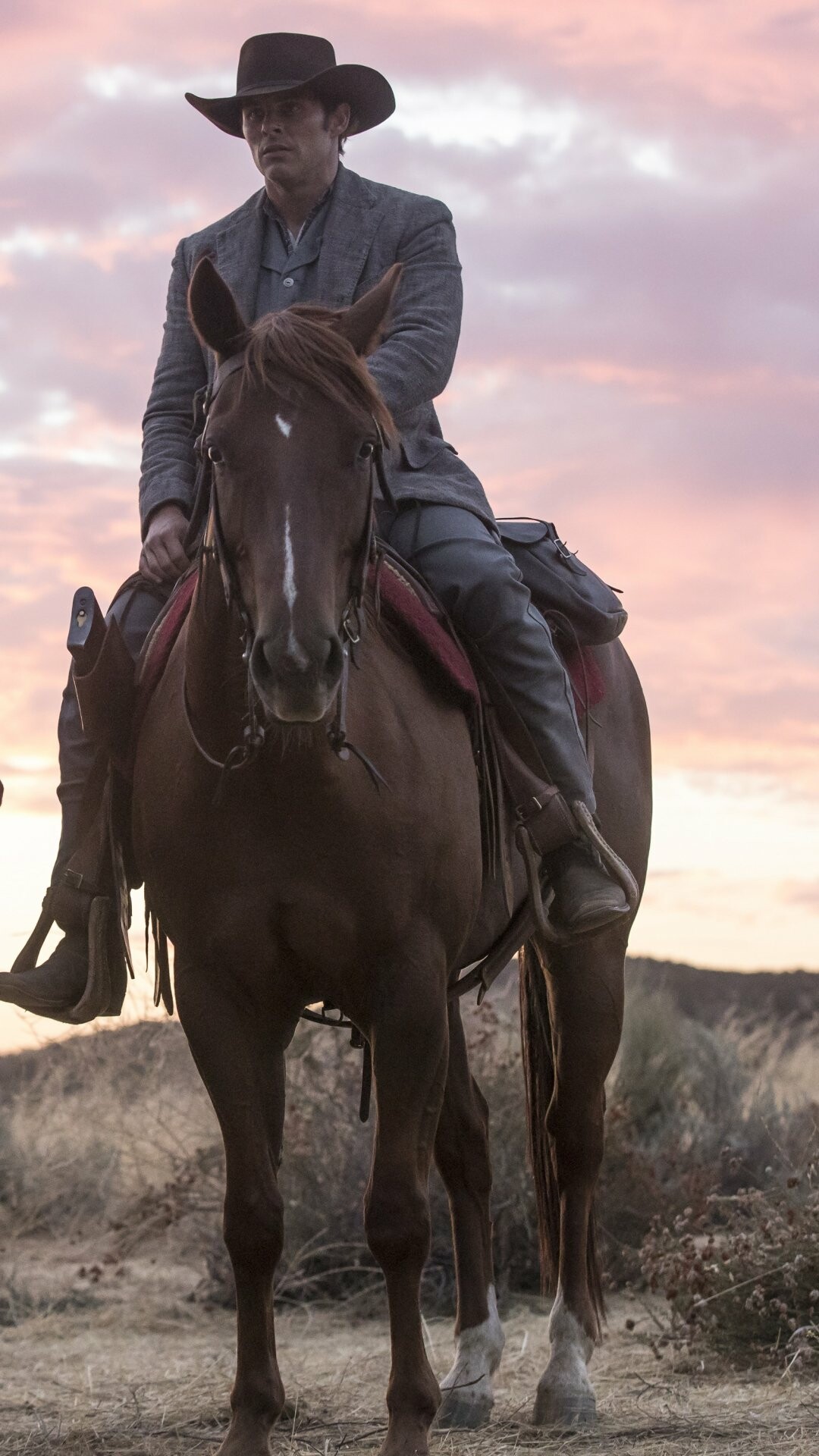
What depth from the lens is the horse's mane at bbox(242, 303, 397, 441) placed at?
361 centimetres

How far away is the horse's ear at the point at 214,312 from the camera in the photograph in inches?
149

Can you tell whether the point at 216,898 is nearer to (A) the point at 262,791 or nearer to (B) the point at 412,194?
(A) the point at 262,791

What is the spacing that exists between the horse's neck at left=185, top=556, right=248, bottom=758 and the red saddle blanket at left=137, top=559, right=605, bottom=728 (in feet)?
1.49

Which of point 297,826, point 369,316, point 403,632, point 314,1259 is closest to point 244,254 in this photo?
point 369,316

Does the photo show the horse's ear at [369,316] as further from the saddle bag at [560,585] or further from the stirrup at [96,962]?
the stirrup at [96,962]

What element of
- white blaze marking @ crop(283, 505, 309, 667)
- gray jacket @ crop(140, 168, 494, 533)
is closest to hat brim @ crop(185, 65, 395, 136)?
gray jacket @ crop(140, 168, 494, 533)

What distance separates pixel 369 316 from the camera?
3.91 metres

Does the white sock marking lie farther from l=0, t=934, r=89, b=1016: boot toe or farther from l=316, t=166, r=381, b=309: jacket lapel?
l=316, t=166, r=381, b=309: jacket lapel

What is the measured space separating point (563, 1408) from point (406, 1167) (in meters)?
1.85

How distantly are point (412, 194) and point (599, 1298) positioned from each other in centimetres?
402

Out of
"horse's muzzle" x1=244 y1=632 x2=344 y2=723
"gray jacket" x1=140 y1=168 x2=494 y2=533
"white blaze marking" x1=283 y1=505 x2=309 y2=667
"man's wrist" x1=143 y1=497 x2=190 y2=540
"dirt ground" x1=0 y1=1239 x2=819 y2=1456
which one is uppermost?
"gray jacket" x1=140 y1=168 x2=494 y2=533

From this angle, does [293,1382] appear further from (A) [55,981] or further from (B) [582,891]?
(B) [582,891]

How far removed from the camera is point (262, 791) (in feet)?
13.1

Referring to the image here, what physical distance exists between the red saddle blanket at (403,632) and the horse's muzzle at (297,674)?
1.03 metres
